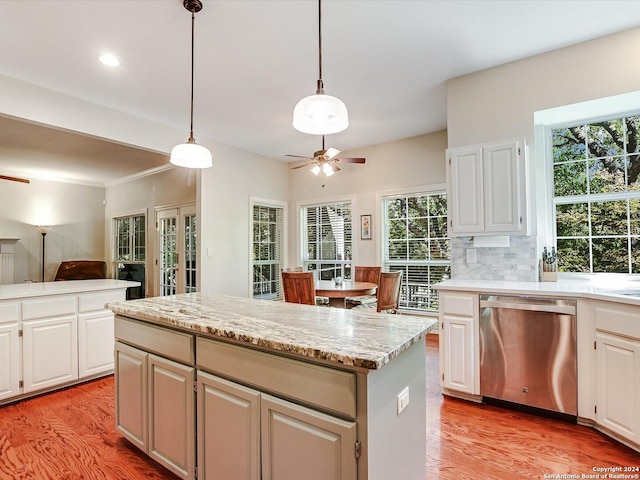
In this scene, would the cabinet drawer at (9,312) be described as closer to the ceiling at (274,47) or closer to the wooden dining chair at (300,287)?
the ceiling at (274,47)

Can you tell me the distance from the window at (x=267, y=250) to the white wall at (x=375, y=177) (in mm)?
299

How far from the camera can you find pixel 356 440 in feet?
3.62

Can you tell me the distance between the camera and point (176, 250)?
19.4 ft

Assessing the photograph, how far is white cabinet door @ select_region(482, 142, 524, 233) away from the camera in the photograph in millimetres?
2678

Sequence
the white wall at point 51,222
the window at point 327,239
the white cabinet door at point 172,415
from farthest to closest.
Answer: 1. the white wall at point 51,222
2. the window at point 327,239
3. the white cabinet door at point 172,415

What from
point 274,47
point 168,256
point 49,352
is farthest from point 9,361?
point 168,256

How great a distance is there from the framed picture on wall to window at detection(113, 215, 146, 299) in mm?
4333

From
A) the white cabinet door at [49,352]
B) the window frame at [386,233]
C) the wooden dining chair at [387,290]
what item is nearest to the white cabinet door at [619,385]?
the wooden dining chair at [387,290]

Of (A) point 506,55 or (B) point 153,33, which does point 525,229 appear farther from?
(B) point 153,33

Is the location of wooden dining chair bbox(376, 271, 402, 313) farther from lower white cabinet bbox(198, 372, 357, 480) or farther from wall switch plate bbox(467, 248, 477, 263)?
lower white cabinet bbox(198, 372, 357, 480)

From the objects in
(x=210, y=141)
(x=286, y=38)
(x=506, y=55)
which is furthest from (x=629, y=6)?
(x=210, y=141)

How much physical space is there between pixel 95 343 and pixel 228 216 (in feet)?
7.70

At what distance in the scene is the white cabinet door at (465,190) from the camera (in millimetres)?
2844

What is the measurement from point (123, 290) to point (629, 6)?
A: 4740mm
